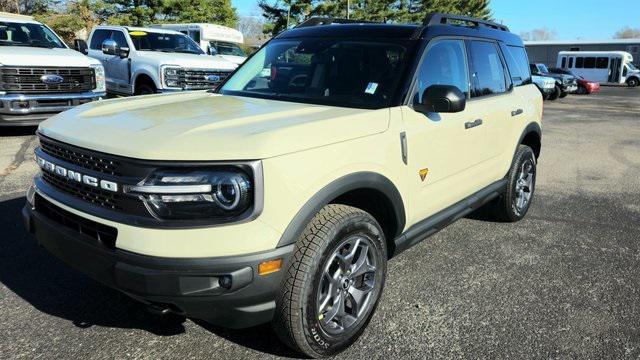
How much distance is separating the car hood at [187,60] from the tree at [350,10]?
18.1 meters

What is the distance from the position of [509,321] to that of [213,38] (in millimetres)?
16336

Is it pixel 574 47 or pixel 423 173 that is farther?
pixel 574 47

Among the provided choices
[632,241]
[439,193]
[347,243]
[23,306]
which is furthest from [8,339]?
[632,241]

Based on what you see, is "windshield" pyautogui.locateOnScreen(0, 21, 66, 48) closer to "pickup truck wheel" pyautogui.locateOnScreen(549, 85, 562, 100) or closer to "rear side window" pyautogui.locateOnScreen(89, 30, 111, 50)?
"rear side window" pyautogui.locateOnScreen(89, 30, 111, 50)

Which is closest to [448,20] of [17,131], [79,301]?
[79,301]

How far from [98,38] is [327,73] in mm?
11111

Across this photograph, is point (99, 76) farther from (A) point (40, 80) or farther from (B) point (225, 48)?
(B) point (225, 48)

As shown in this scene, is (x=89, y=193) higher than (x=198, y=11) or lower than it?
lower

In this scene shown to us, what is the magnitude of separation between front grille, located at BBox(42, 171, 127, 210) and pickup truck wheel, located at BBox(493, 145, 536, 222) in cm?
356

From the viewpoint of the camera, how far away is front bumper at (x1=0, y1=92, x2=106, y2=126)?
808 cm

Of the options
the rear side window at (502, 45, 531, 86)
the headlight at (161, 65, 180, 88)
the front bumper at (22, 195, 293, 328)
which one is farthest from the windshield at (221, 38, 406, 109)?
the headlight at (161, 65, 180, 88)

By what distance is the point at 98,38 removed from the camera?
1284cm

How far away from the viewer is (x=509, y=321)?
322cm

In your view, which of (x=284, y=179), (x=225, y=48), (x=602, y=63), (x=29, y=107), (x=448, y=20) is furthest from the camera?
(x=602, y=63)
